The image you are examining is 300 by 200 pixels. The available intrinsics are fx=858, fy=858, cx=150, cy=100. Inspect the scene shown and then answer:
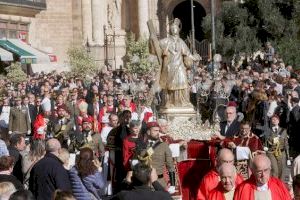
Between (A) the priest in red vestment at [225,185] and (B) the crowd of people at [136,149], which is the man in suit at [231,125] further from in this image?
(A) the priest in red vestment at [225,185]

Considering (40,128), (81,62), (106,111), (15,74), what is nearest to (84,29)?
(81,62)

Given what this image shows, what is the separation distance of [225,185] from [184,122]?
40.5ft

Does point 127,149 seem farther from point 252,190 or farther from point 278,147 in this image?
point 252,190

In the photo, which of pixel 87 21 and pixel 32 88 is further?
pixel 87 21

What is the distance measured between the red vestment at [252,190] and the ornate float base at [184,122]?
37.2 feet

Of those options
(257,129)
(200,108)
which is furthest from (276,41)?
(257,129)

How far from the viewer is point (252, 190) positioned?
7.93m

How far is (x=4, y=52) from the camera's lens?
3788 cm

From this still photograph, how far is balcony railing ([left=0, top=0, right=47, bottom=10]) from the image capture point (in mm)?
39344

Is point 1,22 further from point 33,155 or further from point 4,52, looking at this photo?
point 33,155

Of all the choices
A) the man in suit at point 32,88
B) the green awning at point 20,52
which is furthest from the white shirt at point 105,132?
the green awning at point 20,52

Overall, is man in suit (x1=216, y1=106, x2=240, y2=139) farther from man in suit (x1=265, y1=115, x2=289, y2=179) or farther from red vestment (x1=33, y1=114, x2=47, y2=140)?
red vestment (x1=33, y1=114, x2=47, y2=140)

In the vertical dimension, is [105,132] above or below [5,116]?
below

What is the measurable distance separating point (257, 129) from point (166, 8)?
3673 centimetres
